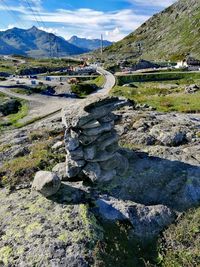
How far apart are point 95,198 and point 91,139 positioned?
3661 millimetres

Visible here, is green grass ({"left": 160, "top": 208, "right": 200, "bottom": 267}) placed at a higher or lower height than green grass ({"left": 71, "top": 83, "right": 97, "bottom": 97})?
higher

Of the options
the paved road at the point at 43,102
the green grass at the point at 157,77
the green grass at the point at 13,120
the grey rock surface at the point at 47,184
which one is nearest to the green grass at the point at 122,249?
the grey rock surface at the point at 47,184

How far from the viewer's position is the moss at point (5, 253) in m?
17.5

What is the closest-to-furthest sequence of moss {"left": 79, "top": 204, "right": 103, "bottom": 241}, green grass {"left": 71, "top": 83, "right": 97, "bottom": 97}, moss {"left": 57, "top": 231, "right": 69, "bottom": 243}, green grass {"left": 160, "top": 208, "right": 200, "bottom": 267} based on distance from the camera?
1. green grass {"left": 160, "top": 208, "right": 200, "bottom": 267}
2. moss {"left": 57, "top": 231, "right": 69, "bottom": 243}
3. moss {"left": 79, "top": 204, "right": 103, "bottom": 241}
4. green grass {"left": 71, "top": 83, "right": 97, "bottom": 97}

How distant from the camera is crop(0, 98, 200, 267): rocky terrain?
1831 centimetres

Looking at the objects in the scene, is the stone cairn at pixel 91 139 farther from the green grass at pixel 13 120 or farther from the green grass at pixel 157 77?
the green grass at pixel 157 77

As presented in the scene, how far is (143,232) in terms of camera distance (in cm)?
2014

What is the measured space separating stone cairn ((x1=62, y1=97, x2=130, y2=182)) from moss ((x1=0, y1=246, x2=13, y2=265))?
6899 mm

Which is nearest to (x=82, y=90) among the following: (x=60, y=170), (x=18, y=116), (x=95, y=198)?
(x=18, y=116)

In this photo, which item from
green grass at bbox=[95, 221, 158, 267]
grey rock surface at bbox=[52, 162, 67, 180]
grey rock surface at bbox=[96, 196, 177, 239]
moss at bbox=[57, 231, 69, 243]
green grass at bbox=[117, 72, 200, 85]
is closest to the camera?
green grass at bbox=[95, 221, 158, 267]

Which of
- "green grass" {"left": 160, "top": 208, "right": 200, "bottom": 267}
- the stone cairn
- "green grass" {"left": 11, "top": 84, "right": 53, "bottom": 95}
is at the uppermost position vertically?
the stone cairn

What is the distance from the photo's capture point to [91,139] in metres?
23.2

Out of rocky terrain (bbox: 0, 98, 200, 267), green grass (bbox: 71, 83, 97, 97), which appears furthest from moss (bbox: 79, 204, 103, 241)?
green grass (bbox: 71, 83, 97, 97)

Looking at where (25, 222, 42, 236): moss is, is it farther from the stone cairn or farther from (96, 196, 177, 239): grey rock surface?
the stone cairn
